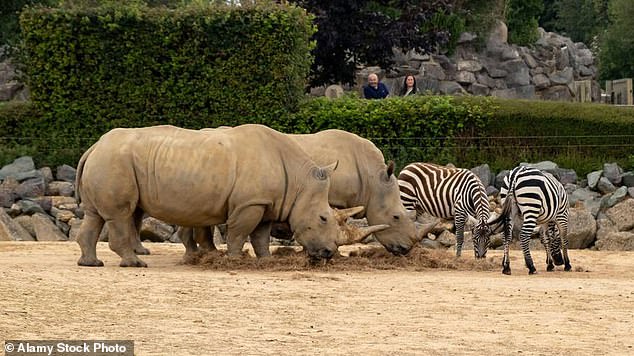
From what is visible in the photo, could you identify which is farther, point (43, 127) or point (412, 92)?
point (412, 92)

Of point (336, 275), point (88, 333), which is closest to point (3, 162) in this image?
point (336, 275)

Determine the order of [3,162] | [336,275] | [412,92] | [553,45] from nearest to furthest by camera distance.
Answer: [336,275]
[3,162]
[412,92]
[553,45]

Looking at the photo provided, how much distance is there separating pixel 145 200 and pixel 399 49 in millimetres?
17942

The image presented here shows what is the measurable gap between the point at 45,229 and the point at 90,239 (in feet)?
20.7

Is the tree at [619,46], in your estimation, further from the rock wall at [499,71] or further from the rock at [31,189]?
A: the rock at [31,189]

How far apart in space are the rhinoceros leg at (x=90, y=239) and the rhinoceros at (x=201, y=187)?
0.04 feet

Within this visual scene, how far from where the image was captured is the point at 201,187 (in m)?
18.4

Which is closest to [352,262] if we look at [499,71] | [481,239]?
[481,239]

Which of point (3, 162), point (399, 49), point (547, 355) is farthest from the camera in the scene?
point (399, 49)

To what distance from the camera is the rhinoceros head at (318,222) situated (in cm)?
1856

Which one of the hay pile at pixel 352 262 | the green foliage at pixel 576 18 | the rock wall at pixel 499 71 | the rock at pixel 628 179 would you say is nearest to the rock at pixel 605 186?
the rock at pixel 628 179

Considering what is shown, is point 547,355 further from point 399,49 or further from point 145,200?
point 399,49

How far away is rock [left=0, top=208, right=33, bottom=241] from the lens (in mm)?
23875

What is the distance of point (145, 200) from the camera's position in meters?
18.5
